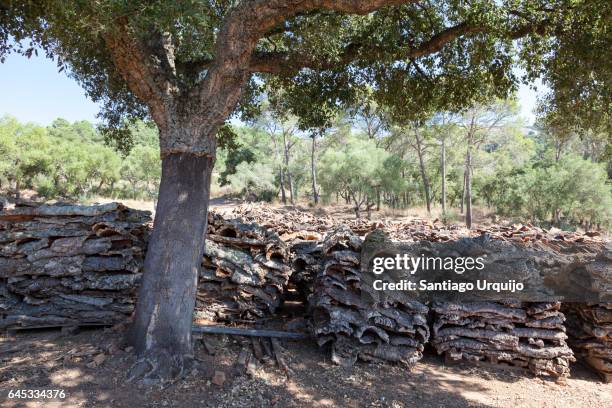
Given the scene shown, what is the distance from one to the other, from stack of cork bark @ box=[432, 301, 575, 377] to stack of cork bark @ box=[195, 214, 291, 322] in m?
2.55

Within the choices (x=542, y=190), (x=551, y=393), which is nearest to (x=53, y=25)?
(x=551, y=393)

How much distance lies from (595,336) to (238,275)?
5151mm

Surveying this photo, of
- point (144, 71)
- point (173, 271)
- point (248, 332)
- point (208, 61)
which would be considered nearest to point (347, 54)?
point (208, 61)

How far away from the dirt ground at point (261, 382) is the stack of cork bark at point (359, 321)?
0.18 metres

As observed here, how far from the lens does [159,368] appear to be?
4031 mm

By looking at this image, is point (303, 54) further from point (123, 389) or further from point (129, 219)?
point (123, 389)

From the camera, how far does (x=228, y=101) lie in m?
4.54

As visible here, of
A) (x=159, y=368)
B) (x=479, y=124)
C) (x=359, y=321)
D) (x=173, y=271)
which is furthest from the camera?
(x=479, y=124)

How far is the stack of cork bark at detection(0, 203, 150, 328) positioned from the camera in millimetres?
5332

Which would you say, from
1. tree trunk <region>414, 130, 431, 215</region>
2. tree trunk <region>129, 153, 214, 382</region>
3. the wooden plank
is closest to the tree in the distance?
tree trunk <region>129, 153, 214, 382</region>

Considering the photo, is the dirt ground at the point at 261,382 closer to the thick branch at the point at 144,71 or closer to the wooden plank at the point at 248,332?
the wooden plank at the point at 248,332

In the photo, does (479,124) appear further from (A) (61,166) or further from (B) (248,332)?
(A) (61,166)

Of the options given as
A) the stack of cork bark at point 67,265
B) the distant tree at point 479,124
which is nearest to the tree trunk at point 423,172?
the distant tree at point 479,124

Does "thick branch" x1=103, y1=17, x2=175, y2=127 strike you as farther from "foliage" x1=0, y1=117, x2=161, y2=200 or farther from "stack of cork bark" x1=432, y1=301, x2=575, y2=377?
"foliage" x1=0, y1=117, x2=161, y2=200
